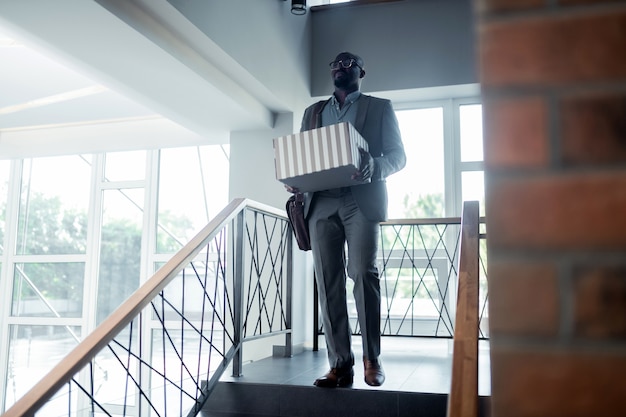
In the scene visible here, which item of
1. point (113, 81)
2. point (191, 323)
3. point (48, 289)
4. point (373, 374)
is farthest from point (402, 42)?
point (48, 289)

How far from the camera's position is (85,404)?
6.02 metres

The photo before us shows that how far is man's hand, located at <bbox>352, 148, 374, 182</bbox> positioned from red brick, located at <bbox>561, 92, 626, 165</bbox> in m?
1.88

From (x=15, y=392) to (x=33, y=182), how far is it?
241 centimetres

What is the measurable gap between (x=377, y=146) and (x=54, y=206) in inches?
212

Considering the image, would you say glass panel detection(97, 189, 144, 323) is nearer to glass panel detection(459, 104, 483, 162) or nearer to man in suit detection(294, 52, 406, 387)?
glass panel detection(459, 104, 483, 162)

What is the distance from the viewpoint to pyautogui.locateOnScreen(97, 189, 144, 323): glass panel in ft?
21.0

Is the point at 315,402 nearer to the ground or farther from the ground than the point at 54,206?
nearer to the ground

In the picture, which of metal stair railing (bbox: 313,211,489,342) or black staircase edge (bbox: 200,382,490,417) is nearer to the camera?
black staircase edge (bbox: 200,382,490,417)

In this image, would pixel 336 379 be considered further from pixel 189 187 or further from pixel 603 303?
pixel 189 187

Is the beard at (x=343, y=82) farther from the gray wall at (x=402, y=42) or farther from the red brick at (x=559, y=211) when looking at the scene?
the red brick at (x=559, y=211)

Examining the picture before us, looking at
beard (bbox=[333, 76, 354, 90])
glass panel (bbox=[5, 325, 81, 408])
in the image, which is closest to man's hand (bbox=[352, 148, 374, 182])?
beard (bbox=[333, 76, 354, 90])

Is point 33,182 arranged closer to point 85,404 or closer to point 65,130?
point 65,130

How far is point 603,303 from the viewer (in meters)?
0.41

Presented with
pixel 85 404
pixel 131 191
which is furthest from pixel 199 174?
pixel 85 404
